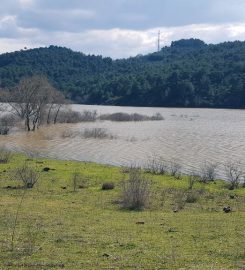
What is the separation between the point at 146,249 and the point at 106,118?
81.8 metres

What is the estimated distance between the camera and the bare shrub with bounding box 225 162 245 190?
2502 centimetres

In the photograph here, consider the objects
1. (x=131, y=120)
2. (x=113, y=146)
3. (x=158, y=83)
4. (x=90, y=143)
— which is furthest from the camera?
(x=158, y=83)

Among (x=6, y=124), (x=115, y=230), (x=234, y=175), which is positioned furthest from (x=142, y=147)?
(x=115, y=230)

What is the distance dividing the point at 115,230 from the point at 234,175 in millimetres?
18417

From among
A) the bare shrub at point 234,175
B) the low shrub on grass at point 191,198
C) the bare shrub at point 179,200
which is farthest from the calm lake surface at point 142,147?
the low shrub on grass at point 191,198

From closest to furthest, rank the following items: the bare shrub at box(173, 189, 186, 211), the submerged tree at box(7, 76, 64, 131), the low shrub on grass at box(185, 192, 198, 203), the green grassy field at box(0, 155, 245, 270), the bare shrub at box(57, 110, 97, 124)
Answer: the green grassy field at box(0, 155, 245, 270) → the bare shrub at box(173, 189, 186, 211) → the low shrub on grass at box(185, 192, 198, 203) → the submerged tree at box(7, 76, 64, 131) → the bare shrub at box(57, 110, 97, 124)

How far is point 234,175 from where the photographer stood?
2973 cm

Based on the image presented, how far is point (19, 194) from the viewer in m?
19.7

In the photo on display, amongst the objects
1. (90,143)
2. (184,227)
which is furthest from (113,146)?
(184,227)

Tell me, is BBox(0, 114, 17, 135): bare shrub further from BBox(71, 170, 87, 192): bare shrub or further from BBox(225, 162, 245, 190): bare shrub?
BBox(71, 170, 87, 192): bare shrub

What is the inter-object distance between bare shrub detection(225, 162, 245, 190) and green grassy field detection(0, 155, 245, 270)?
6.24 feet

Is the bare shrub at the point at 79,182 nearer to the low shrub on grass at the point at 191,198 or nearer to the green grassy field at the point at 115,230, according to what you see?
the green grassy field at the point at 115,230

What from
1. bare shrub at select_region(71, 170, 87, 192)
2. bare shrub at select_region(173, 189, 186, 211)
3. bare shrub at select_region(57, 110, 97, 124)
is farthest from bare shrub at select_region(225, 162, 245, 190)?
bare shrub at select_region(57, 110, 97, 124)

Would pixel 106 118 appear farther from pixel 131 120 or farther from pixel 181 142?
pixel 181 142
